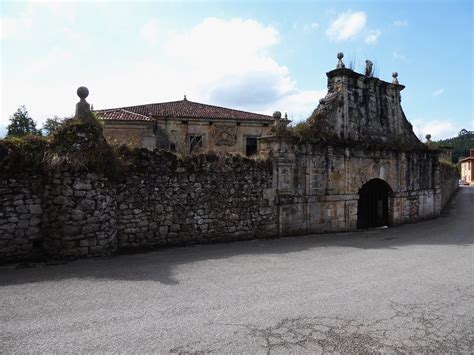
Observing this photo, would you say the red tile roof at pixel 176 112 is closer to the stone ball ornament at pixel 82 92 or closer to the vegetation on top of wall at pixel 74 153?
the vegetation on top of wall at pixel 74 153

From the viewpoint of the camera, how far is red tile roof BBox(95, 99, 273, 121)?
74.3ft

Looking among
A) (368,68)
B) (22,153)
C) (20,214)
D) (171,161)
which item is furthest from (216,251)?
(368,68)

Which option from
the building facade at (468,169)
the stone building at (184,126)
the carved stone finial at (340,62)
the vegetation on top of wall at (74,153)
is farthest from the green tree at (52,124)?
the building facade at (468,169)

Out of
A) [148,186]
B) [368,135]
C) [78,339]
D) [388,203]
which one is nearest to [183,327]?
[78,339]

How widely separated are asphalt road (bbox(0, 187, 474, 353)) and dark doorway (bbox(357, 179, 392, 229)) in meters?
6.36

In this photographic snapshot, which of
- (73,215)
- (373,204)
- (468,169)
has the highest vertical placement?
(468,169)

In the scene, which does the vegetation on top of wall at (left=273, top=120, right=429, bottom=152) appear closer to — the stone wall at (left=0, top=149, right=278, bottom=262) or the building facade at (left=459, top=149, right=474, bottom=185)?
the stone wall at (left=0, top=149, right=278, bottom=262)

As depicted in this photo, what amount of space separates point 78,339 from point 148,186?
16.7 feet

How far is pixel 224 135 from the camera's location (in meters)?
25.3

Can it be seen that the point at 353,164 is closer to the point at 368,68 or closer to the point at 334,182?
the point at 334,182

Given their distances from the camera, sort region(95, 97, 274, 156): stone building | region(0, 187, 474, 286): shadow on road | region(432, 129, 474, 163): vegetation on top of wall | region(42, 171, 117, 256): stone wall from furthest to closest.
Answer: region(432, 129, 474, 163): vegetation on top of wall < region(95, 97, 274, 156): stone building < region(42, 171, 117, 256): stone wall < region(0, 187, 474, 286): shadow on road

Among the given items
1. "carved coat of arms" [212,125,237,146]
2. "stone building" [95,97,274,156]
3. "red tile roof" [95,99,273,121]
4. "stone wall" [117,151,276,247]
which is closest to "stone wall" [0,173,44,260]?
"stone wall" [117,151,276,247]

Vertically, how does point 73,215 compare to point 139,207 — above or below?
below

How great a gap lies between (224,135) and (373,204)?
A: 42.7ft
